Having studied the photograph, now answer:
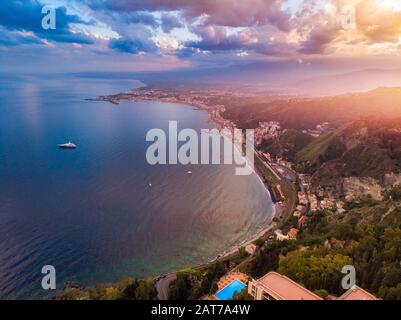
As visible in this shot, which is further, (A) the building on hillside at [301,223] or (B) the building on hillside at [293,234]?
(A) the building on hillside at [301,223]

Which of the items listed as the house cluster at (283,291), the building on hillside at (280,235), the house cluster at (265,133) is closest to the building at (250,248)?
the building on hillside at (280,235)

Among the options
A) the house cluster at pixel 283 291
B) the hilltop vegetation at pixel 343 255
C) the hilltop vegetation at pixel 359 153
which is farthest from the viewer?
the hilltop vegetation at pixel 359 153

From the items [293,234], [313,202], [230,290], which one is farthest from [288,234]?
[230,290]

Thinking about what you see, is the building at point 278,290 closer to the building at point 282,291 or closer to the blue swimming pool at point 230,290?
the building at point 282,291

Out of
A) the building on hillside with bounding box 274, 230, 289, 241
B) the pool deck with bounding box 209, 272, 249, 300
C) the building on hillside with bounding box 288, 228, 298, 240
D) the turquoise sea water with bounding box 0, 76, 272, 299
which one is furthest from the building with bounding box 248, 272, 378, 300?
the building on hillside with bounding box 288, 228, 298, 240

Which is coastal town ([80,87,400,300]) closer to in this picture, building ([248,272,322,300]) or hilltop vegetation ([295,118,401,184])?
building ([248,272,322,300])
